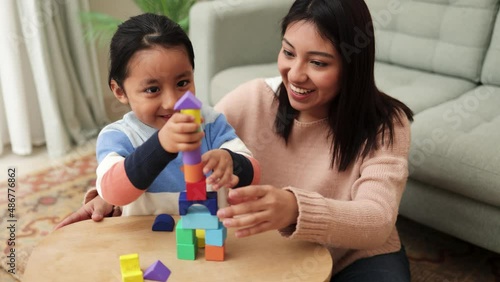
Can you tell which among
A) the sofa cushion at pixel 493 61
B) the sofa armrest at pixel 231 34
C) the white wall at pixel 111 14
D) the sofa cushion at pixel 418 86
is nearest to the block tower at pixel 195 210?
the sofa cushion at pixel 418 86

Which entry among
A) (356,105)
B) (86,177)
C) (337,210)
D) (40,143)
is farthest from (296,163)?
(40,143)

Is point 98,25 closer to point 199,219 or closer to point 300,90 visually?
point 300,90

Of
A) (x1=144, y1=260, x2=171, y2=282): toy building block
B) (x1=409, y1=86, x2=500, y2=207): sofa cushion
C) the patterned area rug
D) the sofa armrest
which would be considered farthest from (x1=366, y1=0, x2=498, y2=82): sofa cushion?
(x1=144, y1=260, x2=171, y2=282): toy building block

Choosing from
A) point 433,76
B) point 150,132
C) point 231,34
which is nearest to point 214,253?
point 150,132

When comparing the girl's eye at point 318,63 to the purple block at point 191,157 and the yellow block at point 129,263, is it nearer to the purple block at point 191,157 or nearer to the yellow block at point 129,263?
the purple block at point 191,157

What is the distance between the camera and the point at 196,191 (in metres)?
0.86

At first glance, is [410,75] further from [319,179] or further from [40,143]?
[40,143]

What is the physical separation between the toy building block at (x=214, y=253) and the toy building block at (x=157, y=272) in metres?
0.08

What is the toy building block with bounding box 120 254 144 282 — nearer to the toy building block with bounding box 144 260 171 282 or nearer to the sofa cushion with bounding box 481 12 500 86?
the toy building block with bounding box 144 260 171 282

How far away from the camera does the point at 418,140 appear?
Result: 1645mm

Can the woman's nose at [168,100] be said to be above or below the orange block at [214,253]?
above

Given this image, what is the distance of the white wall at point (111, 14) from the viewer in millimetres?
2803

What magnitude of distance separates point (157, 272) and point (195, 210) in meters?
0.12

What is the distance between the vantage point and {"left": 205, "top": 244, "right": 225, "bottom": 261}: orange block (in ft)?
3.06
